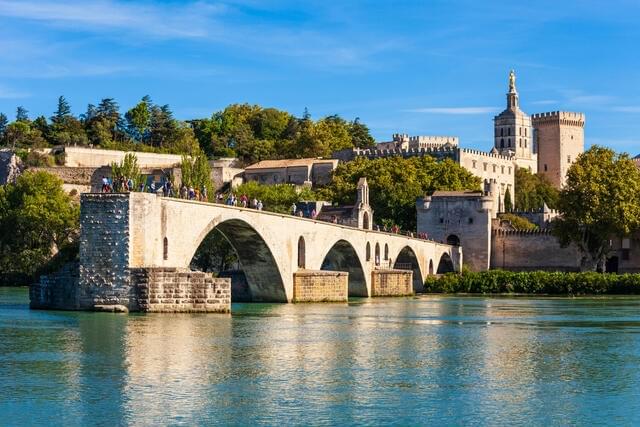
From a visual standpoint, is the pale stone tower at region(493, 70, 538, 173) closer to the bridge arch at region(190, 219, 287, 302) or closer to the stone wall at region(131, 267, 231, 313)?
the bridge arch at region(190, 219, 287, 302)

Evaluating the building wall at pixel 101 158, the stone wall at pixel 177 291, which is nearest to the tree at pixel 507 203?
the building wall at pixel 101 158

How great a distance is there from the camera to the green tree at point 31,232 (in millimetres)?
80125

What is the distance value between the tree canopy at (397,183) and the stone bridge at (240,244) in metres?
10.4

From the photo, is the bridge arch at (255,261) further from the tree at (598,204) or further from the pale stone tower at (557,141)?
the pale stone tower at (557,141)

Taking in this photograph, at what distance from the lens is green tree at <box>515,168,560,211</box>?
119m

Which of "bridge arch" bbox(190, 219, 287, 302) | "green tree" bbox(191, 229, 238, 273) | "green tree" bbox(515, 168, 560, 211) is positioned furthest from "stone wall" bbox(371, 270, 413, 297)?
"green tree" bbox(515, 168, 560, 211)

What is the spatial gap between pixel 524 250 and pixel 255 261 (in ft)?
135

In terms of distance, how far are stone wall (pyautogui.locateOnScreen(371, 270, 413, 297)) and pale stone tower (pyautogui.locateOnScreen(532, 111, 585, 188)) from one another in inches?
2954

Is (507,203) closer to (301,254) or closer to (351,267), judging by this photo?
(351,267)

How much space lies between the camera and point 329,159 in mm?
118625

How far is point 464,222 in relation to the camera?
9131 cm

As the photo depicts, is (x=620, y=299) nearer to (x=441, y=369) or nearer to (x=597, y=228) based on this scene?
(x=597, y=228)

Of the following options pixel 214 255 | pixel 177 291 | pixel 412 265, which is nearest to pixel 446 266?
pixel 412 265

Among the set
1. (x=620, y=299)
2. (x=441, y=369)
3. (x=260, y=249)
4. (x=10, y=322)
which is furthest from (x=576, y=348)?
(x=620, y=299)
